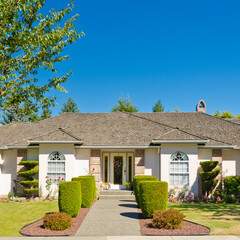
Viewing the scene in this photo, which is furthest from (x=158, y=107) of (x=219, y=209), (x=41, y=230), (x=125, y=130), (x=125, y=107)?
(x=41, y=230)

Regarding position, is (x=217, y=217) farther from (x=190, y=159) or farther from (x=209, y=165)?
(x=190, y=159)

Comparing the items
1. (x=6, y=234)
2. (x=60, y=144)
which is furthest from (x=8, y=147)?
(x=6, y=234)

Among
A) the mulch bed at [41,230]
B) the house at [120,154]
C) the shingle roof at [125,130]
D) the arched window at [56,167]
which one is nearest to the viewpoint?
the mulch bed at [41,230]

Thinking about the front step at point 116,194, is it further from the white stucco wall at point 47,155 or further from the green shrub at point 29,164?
the green shrub at point 29,164

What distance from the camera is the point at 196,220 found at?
34.3ft

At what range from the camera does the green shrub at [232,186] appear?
15.8m

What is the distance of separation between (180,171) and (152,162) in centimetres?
186

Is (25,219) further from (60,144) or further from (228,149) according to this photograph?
(228,149)

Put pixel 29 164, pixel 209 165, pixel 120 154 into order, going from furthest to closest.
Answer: pixel 120 154, pixel 29 164, pixel 209 165

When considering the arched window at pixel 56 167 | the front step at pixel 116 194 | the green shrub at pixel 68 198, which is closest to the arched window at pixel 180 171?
the front step at pixel 116 194

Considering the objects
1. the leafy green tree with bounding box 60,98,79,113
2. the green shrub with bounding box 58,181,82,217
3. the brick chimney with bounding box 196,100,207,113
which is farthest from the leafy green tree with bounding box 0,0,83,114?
the leafy green tree with bounding box 60,98,79,113

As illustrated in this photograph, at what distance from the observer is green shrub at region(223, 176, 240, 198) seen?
15820mm

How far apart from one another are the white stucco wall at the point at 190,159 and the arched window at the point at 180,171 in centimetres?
24

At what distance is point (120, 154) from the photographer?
18.2 metres
